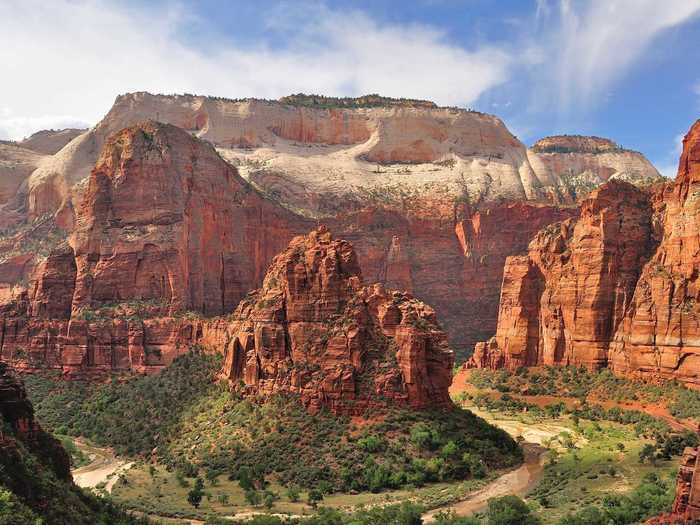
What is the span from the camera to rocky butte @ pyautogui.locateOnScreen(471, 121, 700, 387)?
75.8 meters

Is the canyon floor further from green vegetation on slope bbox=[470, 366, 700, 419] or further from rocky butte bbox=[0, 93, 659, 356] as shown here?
rocky butte bbox=[0, 93, 659, 356]

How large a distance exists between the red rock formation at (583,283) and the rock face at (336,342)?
30655 millimetres

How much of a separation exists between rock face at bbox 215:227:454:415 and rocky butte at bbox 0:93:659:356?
85.9ft

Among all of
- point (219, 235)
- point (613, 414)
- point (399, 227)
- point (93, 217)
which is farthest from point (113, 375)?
point (399, 227)

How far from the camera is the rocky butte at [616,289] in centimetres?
7581

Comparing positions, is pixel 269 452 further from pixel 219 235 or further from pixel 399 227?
pixel 399 227

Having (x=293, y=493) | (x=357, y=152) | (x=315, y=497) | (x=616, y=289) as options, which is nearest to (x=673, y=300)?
(x=616, y=289)

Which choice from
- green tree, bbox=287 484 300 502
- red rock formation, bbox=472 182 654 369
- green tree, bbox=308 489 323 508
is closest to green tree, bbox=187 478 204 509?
green tree, bbox=287 484 300 502

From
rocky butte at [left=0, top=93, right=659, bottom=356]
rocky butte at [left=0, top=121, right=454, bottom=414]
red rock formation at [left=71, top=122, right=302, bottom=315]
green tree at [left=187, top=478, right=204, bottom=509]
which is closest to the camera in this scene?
green tree at [left=187, top=478, right=204, bottom=509]

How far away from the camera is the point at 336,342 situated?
58.3 metres

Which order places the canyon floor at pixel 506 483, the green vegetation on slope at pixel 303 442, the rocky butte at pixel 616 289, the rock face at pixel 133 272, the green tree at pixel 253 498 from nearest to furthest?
the canyon floor at pixel 506 483
the green tree at pixel 253 498
the green vegetation on slope at pixel 303 442
the rocky butte at pixel 616 289
the rock face at pixel 133 272

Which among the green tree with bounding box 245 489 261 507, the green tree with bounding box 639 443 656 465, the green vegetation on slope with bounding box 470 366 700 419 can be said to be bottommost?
the green tree with bounding box 245 489 261 507

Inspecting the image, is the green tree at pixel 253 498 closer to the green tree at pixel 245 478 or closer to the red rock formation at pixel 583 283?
the green tree at pixel 245 478

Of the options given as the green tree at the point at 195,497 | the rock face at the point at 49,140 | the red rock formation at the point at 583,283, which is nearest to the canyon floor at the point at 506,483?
the green tree at the point at 195,497
